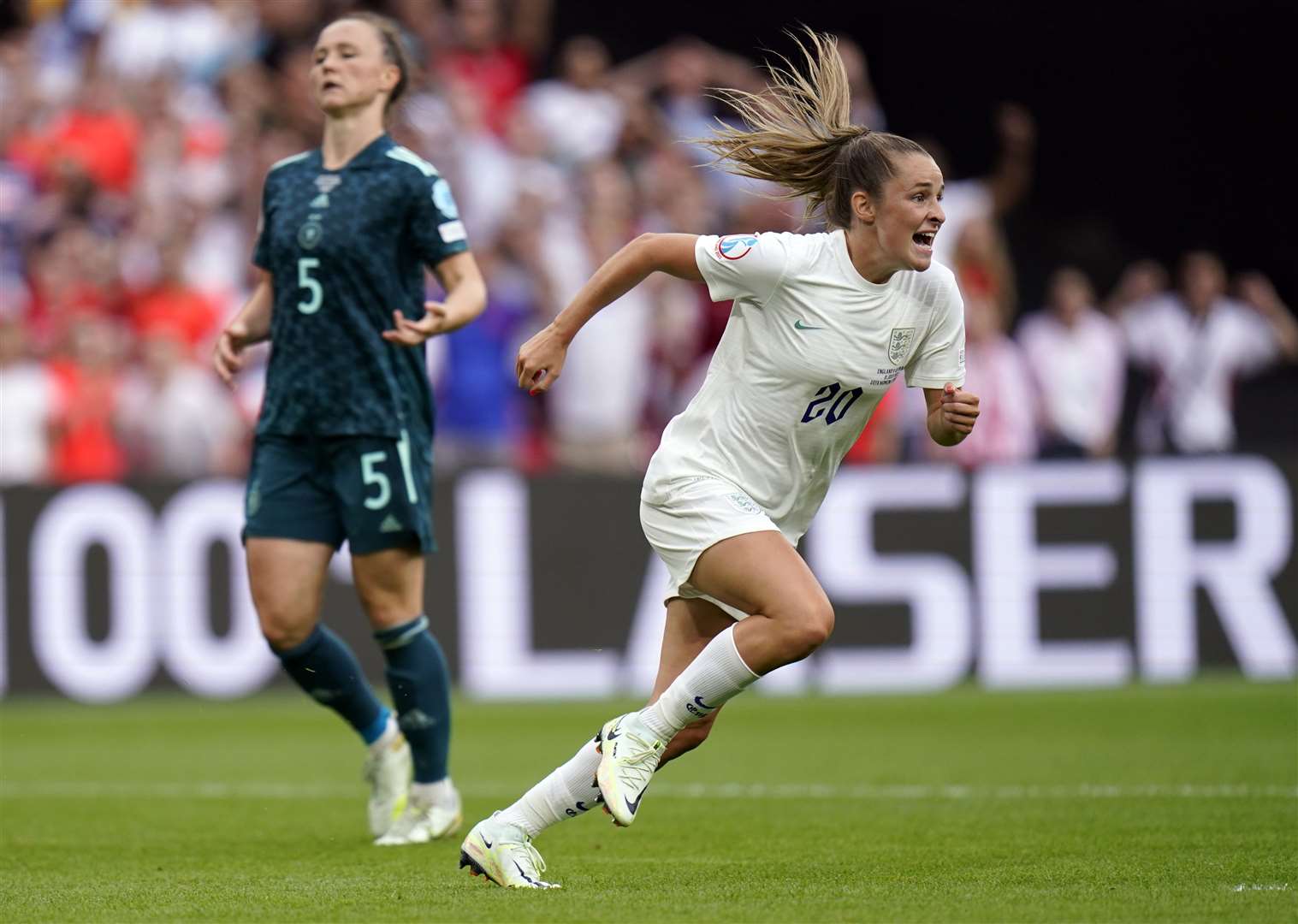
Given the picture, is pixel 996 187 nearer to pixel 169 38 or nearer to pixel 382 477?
pixel 169 38

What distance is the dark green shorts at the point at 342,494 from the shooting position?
6.43 meters

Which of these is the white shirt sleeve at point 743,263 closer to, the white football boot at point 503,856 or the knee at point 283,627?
the white football boot at point 503,856

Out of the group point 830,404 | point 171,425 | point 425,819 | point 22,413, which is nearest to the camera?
point 830,404

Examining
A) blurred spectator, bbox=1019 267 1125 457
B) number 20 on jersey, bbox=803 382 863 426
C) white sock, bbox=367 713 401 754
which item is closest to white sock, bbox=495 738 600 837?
number 20 on jersey, bbox=803 382 863 426

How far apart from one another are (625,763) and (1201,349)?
372 inches

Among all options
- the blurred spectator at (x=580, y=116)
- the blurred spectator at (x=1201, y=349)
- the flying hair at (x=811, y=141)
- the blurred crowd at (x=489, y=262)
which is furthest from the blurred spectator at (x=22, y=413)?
the flying hair at (x=811, y=141)

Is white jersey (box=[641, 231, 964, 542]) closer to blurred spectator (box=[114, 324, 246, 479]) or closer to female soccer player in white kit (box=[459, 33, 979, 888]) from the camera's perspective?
female soccer player in white kit (box=[459, 33, 979, 888])

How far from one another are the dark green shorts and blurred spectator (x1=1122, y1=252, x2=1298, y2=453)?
8.14 metres

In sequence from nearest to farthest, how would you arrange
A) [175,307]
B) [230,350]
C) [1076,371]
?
1. [230,350]
2. [175,307]
3. [1076,371]

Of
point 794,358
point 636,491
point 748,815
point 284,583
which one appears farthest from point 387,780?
point 636,491

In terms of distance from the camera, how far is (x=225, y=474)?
39.8 feet

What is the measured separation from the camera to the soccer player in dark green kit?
6.45 m

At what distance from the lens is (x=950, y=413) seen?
539 cm

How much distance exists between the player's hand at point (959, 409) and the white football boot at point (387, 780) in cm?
232
